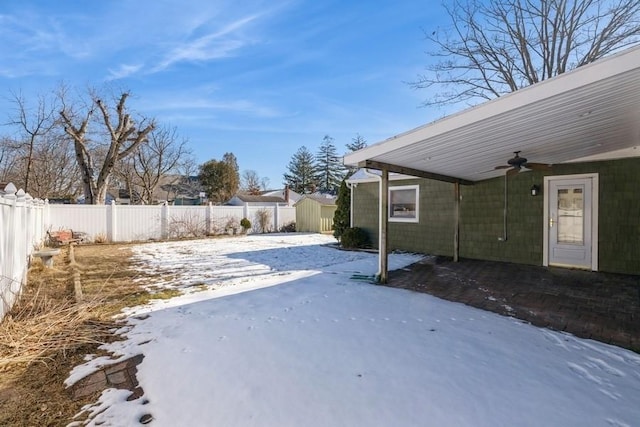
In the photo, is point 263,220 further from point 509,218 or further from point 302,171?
point 302,171

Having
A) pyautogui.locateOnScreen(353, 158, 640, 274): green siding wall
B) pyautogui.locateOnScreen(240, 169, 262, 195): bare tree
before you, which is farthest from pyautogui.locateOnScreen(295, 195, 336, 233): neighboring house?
pyautogui.locateOnScreen(240, 169, 262, 195): bare tree

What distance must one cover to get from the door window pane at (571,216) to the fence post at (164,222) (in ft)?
43.4

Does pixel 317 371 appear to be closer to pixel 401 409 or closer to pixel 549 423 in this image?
pixel 401 409

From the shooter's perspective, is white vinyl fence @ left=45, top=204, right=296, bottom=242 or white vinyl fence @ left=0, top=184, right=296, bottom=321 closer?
white vinyl fence @ left=0, top=184, right=296, bottom=321

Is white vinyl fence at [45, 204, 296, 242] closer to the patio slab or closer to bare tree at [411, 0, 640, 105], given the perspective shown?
bare tree at [411, 0, 640, 105]

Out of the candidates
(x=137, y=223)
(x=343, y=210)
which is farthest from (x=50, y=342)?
(x=137, y=223)

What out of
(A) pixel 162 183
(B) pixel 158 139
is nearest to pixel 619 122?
(B) pixel 158 139

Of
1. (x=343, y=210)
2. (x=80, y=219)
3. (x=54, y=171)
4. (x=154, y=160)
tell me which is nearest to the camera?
(x=343, y=210)

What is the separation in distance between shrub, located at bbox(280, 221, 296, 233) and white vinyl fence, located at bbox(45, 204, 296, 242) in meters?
0.94

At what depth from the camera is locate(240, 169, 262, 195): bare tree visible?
40.1 m

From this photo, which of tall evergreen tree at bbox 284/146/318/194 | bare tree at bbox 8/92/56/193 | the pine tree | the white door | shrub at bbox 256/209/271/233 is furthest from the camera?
tall evergreen tree at bbox 284/146/318/194

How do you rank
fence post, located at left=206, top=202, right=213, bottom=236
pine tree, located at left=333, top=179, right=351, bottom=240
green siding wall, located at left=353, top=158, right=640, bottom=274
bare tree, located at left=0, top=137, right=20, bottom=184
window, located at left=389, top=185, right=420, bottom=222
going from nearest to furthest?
1. green siding wall, located at left=353, top=158, right=640, bottom=274
2. window, located at left=389, top=185, right=420, bottom=222
3. pine tree, located at left=333, top=179, right=351, bottom=240
4. fence post, located at left=206, top=202, right=213, bottom=236
5. bare tree, located at left=0, top=137, right=20, bottom=184

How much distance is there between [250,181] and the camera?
4156 centimetres

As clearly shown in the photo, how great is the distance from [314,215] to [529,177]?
10.8m
